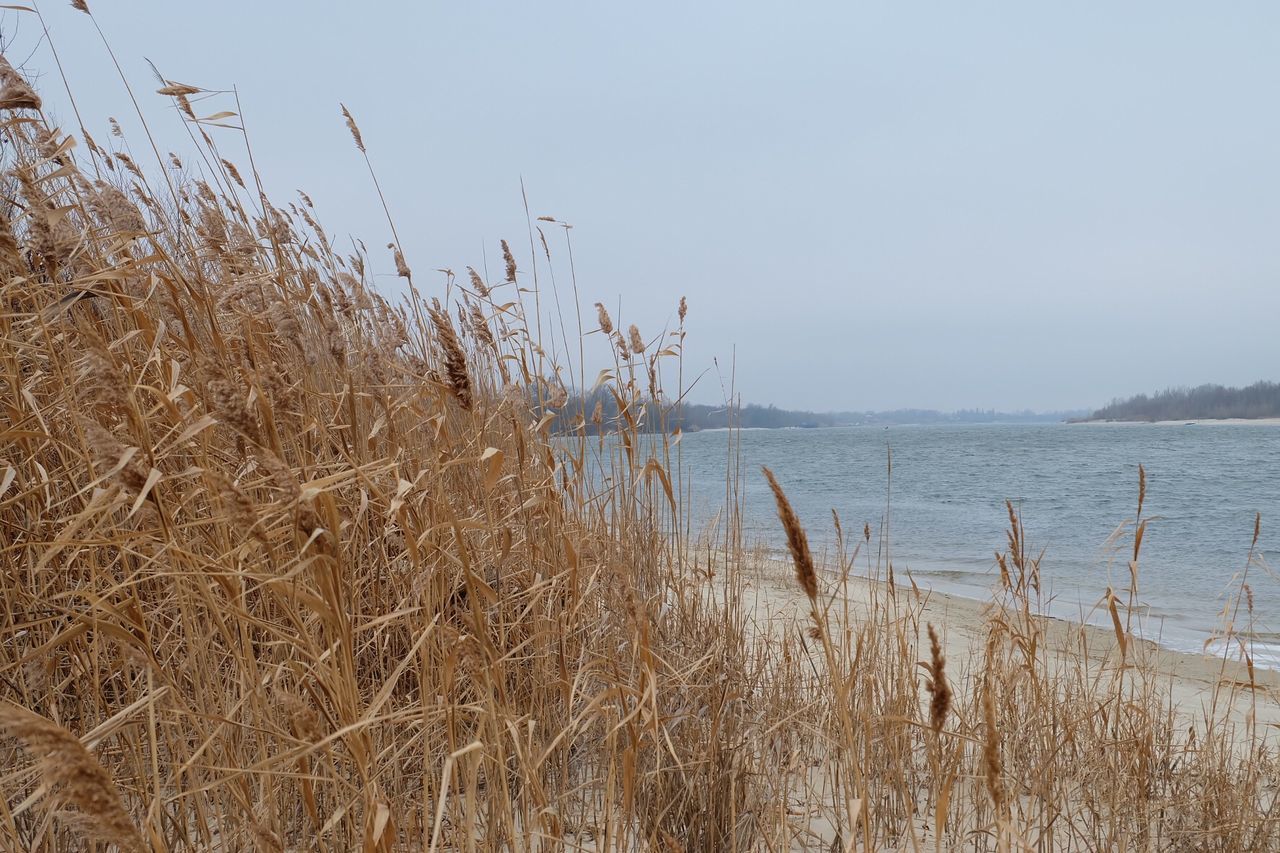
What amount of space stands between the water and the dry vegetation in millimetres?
702

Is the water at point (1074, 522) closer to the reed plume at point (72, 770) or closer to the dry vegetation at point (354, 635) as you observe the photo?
the dry vegetation at point (354, 635)

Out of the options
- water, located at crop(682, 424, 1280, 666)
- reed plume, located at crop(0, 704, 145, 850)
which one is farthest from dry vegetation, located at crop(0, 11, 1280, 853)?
water, located at crop(682, 424, 1280, 666)

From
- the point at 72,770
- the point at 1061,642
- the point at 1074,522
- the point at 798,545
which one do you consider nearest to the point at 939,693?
the point at 798,545

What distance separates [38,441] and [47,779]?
4.24ft

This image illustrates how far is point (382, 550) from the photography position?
1.57m

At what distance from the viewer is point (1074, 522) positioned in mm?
12648

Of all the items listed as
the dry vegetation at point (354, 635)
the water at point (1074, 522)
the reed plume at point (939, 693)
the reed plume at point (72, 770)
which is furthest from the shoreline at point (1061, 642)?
the reed plume at point (72, 770)

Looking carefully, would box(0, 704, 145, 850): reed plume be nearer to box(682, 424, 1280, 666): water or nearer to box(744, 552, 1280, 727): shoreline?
box(682, 424, 1280, 666): water

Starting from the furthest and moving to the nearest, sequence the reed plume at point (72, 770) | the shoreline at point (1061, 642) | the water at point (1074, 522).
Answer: the water at point (1074, 522)
the shoreline at point (1061, 642)
the reed plume at point (72, 770)

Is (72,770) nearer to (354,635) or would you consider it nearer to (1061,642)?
(354,635)

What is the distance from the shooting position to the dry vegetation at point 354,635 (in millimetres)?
869

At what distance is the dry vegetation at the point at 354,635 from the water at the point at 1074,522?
70cm

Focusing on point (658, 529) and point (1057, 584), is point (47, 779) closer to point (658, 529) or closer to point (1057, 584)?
point (658, 529)

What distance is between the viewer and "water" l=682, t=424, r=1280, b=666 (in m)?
6.62
